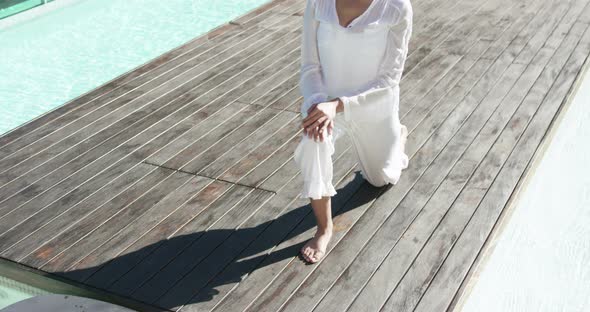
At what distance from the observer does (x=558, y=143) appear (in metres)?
4.28

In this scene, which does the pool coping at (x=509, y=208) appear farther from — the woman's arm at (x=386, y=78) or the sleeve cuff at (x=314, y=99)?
the sleeve cuff at (x=314, y=99)

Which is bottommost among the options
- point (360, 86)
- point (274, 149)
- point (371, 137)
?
point (274, 149)

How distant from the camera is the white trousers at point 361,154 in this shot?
309 cm

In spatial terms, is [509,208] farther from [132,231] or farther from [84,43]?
[84,43]

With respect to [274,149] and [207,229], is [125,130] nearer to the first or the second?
[274,149]

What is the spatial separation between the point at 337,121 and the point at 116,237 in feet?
3.41

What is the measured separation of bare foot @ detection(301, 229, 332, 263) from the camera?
315cm

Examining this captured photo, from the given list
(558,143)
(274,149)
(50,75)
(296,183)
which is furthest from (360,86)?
(50,75)

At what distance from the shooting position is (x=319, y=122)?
9.88 ft

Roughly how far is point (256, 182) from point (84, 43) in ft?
13.1

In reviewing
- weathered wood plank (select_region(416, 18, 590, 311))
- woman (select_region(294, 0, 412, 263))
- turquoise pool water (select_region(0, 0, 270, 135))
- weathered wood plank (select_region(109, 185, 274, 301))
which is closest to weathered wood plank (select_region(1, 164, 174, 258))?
weathered wood plank (select_region(109, 185, 274, 301))

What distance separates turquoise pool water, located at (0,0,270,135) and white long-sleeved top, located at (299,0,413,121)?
313cm

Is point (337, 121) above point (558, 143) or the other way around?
above

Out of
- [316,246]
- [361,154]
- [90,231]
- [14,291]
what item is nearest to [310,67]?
[361,154]
